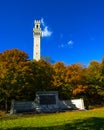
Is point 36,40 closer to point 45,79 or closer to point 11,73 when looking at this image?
point 45,79

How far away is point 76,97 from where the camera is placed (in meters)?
52.0

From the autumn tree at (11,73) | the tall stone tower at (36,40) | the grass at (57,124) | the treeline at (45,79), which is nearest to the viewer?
the grass at (57,124)

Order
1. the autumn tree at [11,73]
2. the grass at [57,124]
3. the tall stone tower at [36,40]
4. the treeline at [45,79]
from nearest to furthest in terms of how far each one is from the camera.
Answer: the grass at [57,124] → the autumn tree at [11,73] → the treeline at [45,79] → the tall stone tower at [36,40]

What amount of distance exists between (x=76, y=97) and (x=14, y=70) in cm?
1476

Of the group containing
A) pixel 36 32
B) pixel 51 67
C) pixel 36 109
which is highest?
pixel 36 32

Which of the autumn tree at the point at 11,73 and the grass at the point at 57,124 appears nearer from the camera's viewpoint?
the grass at the point at 57,124

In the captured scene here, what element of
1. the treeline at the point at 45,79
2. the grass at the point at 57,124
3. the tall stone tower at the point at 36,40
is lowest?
the grass at the point at 57,124

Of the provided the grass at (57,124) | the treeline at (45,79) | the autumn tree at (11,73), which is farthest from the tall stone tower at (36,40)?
the grass at (57,124)

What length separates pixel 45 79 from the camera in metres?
50.0

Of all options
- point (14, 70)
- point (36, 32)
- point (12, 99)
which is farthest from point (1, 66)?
point (36, 32)

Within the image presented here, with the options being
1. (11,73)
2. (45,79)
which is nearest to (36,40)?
(45,79)

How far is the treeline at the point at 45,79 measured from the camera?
42.2m

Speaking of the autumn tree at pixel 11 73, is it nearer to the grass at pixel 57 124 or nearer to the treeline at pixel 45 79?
the treeline at pixel 45 79

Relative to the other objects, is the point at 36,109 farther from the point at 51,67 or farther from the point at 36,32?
the point at 36,32
